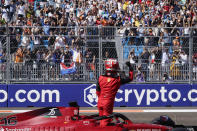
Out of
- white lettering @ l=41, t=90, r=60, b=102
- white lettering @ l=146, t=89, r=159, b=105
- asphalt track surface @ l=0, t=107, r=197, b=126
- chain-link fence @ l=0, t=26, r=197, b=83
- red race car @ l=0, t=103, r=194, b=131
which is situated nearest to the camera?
red race car @ l=0, t=103, r=194, b=131

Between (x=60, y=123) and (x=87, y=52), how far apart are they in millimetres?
7687

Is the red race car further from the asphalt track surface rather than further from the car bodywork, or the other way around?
the asphalt track surface

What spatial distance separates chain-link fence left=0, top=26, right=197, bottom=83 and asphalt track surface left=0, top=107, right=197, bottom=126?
1199 millimetres

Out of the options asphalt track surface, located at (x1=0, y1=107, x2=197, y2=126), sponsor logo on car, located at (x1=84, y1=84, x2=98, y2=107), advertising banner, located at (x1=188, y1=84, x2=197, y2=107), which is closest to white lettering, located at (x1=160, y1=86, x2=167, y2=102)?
asphalt track surface, located at (x1=0, y1=107, x2=197, y2=126)

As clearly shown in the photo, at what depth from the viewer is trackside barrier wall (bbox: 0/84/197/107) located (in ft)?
48.5

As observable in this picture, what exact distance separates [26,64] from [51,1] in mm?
8431

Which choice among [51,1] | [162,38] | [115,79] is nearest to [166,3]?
[51,1]

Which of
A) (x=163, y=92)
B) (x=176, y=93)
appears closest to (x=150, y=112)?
(x=163, y=92)

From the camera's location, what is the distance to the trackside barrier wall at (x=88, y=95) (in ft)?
48.5

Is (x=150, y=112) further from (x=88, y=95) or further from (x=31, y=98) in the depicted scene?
(x=31, y=98)

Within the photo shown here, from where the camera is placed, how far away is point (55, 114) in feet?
24.1

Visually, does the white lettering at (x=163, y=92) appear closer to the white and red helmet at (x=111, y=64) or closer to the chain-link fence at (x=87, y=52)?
the chain-link fence at (x=87, y=52)

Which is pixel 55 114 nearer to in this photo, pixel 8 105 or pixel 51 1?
pixel 8 105

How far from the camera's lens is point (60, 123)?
23.5ft
